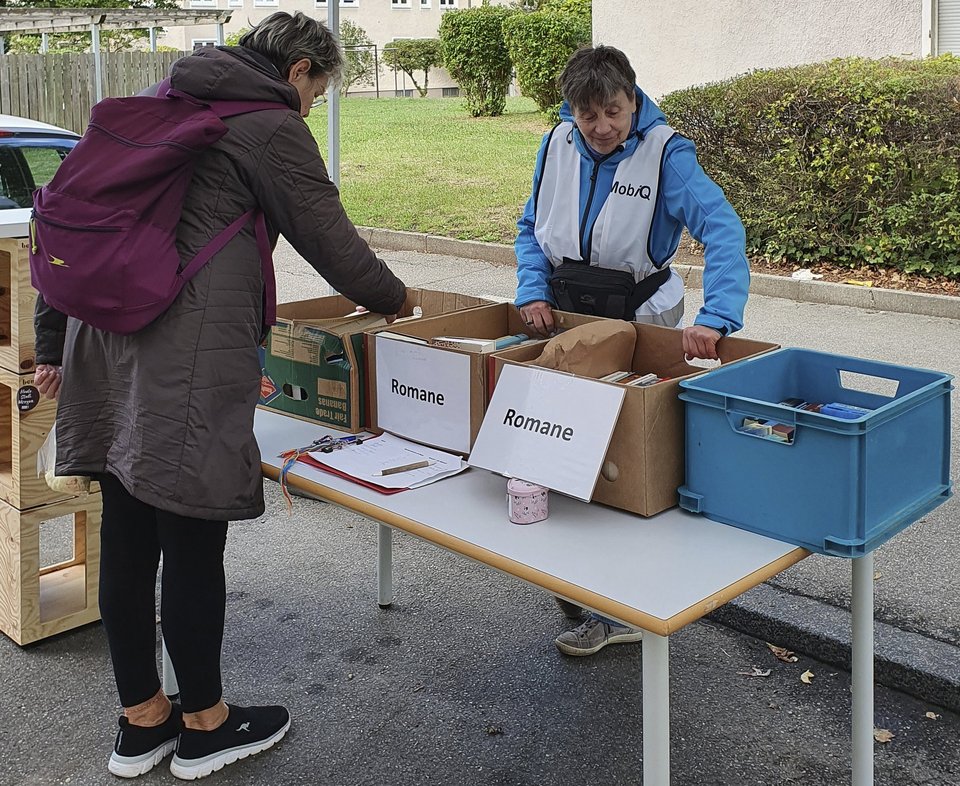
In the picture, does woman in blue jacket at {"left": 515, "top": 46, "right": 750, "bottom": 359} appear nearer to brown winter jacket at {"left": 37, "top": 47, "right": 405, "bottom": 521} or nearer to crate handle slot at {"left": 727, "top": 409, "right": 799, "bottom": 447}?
crate handle slot at {"left": 727, "top": 409, "right": 799, "bottom": 447}

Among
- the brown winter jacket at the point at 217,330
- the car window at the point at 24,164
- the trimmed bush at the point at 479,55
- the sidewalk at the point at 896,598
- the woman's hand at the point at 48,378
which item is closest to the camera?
the brown winter jacket at the point at 217,330

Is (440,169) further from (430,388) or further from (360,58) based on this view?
(360,58)

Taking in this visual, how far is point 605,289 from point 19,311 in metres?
1.78

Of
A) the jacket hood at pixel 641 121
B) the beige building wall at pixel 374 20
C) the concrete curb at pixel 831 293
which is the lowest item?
the concrete curb at pixel 831 293

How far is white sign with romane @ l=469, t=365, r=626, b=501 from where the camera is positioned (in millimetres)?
2207

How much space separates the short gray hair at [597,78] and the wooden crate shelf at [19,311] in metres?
1.69

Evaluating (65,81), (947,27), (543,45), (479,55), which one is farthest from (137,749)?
(479,55)

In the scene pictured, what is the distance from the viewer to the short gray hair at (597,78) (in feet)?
9.42

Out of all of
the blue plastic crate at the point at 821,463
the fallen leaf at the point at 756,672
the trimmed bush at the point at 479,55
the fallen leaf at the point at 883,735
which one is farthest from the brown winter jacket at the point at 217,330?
the trimmed bush at the point at 479,55

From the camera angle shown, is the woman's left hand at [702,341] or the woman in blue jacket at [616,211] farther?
the woman in blue jacket at [616,211]

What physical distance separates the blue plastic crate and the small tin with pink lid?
30 cm

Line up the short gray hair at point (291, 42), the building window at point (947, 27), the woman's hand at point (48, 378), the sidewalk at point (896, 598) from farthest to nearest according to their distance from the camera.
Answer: the building window at point (947, 27) → the sidewalk at point (896, 598) → the woman's hand at point (48, 378) → the short gray hair at point (291, 42)

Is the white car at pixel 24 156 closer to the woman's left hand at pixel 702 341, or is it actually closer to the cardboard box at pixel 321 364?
the cardboard box at pixel 321 364

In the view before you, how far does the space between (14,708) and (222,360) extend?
58.6 inches
